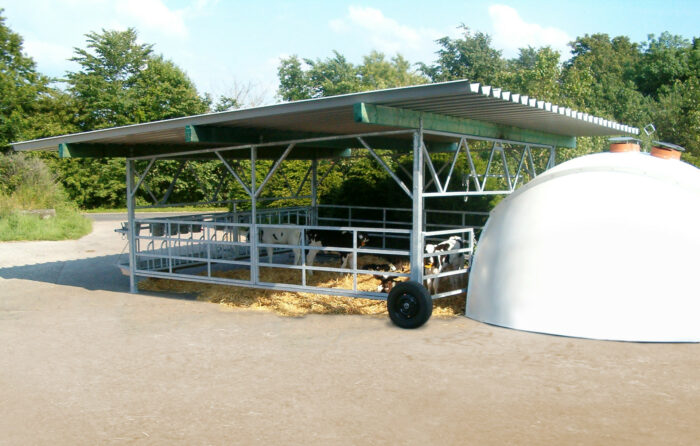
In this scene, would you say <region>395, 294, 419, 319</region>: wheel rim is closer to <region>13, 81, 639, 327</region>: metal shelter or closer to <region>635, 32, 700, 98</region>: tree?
<region>13, 81, 639, 327</region>: metal shelter

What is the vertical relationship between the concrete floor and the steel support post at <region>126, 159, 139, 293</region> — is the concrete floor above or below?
below

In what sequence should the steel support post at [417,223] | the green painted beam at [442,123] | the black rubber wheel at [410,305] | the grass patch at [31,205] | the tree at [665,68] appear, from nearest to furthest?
the green painted beam at [442,123]
the black rubber wheel at [410,305]
the steel support post at [417,223]
the grass patch at [31,205]
the tree at [665,68]

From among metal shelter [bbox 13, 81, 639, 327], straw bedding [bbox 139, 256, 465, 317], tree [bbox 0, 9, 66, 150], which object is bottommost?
straw bedding [bbox 139, 256, 465, 317]

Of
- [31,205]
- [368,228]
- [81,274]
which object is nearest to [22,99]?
[31,205]

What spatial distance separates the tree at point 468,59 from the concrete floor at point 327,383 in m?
35.7

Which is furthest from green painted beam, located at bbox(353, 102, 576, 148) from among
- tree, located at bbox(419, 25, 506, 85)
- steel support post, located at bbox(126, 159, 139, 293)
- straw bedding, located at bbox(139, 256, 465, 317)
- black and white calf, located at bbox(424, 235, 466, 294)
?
tree, located at bbox(419, 25, 506, 85)

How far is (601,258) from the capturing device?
7566 millimetres

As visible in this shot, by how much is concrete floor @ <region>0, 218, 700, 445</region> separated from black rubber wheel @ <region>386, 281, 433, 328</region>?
254mm

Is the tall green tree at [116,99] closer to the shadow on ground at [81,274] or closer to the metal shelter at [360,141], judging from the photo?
the shadow on ground at [81,274]

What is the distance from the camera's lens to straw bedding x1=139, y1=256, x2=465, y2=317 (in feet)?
30.3

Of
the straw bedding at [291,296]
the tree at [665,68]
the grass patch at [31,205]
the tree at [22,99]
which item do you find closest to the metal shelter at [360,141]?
the straw bedding at [291,296]

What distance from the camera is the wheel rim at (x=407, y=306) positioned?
8031mm

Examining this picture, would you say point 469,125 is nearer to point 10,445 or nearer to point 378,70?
point 10,445

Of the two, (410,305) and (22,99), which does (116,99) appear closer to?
(22,99)
